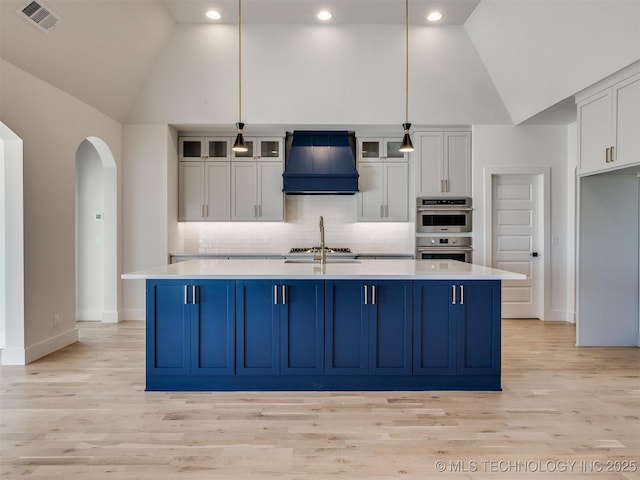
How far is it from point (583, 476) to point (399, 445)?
3.12ft

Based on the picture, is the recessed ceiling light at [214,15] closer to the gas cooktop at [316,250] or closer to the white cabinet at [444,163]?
the white cabinet at [444,163]

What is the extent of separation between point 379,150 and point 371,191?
25.5 inches

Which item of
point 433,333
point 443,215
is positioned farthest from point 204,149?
point 433,333

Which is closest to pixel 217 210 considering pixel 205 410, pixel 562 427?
pixel 205 410

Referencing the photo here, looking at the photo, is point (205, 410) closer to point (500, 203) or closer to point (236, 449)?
point (236, 449)

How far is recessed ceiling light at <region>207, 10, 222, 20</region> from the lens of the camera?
4.90 meters

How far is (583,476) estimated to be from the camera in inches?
82.4

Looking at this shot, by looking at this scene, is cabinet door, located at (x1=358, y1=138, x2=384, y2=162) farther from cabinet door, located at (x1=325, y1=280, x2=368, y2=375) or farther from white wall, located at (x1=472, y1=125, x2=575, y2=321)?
cabinet door, located at (x1=325, y1=280, x2=368, y2=375)

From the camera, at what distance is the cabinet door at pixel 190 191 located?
6211 mm

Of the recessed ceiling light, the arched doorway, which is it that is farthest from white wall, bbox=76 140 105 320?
the recessed ceiling light

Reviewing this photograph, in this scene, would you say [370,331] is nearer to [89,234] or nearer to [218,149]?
[218,149]

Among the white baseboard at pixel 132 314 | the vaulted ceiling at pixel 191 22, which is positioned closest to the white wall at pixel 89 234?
the white baseboard at pixel 132 314

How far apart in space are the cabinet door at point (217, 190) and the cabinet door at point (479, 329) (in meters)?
4.09

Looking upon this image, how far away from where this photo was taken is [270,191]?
6.25 metres
